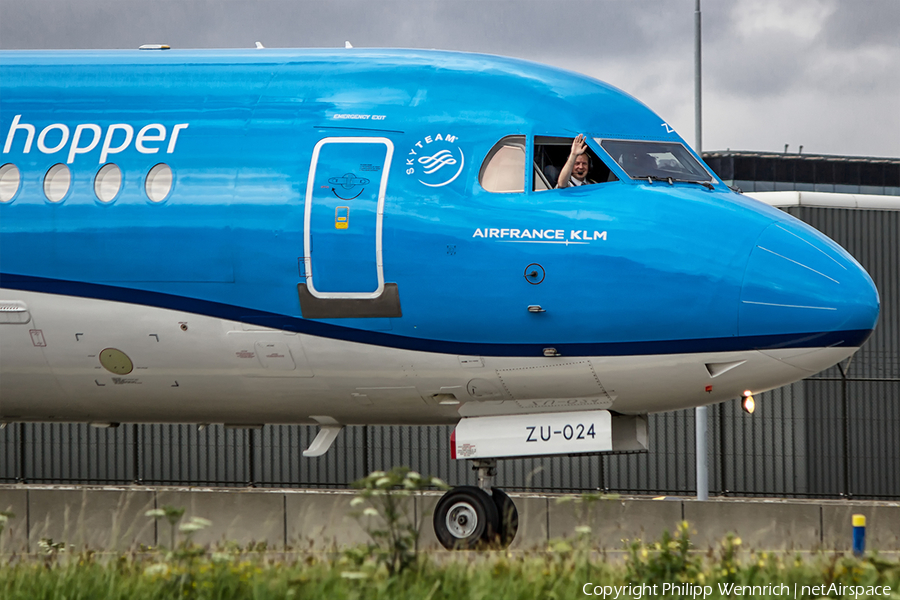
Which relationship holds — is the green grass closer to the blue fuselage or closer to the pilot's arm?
the blue fuselage

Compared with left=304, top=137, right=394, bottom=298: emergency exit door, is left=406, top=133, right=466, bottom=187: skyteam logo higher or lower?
higher

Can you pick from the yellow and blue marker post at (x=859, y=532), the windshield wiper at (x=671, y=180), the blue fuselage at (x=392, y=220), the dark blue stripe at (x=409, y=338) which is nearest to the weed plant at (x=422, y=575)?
the yellow and blue marker post at (x=859, y=532)

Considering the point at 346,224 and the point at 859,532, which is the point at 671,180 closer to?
the point at 346,224

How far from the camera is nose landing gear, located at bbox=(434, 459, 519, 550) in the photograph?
36.3 ft

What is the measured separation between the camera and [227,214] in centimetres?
1143

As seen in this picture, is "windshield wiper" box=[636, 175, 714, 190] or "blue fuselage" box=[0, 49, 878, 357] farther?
"windshield wiper" box=[636, 175, 714, 190]

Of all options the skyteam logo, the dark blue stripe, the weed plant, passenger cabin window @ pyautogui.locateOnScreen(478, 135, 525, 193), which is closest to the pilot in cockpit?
passenger cabin window @ pyautogui.locateOnScreen(478, 135, 525, 193)

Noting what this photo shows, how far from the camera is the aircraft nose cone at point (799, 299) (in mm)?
10383

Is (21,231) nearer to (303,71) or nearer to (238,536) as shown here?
(303,71)

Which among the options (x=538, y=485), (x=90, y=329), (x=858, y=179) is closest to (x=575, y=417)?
(x=90, y=329)

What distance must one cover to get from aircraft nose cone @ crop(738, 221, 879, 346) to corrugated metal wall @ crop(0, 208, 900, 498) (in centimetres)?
1186

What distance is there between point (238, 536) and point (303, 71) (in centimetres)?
742

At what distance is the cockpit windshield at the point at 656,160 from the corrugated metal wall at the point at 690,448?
11.3 meters

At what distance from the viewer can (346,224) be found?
11.2 m
